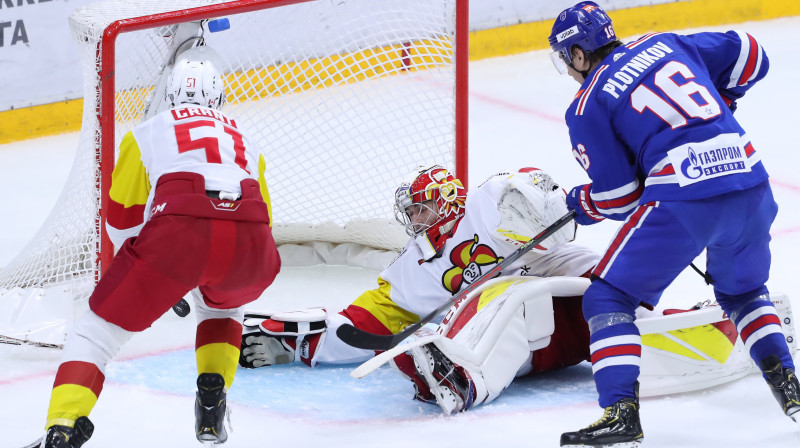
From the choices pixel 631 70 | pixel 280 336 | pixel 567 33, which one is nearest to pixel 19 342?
pixel 280 336

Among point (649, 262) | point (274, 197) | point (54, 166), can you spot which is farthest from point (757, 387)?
point (54, 166)

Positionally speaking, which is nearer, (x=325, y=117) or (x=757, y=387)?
(x=757, y=387)

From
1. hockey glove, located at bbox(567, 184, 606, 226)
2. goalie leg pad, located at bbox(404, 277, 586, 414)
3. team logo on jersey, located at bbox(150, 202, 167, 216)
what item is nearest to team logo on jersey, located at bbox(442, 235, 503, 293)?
goalie leg pad, located at bbox(404, 277, 586, 414)

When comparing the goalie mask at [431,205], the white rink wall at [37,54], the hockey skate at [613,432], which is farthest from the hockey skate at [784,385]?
the white rink wall at [37,54]

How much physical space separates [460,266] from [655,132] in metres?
0.90

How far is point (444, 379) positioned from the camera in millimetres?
2955

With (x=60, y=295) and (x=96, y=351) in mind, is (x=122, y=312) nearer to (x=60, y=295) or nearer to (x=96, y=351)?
(x=96, y=351)

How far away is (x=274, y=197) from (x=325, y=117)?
336 mm

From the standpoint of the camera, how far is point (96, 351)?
2.53 meters

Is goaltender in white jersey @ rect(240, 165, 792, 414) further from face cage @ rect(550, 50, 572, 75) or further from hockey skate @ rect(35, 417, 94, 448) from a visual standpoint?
hockey skate @ rect(35, 417, 94, 448)

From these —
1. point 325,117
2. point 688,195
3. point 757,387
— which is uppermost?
A: point 325,117

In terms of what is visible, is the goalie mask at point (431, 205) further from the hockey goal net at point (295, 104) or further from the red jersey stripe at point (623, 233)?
the red jersey stripe at point (623, 233)

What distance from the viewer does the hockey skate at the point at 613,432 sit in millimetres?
2545

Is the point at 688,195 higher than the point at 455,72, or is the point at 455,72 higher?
the point at 455,72
